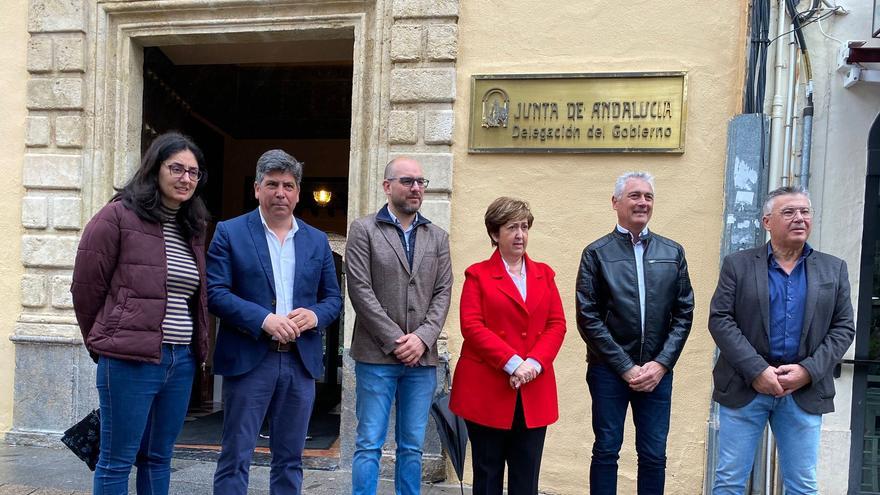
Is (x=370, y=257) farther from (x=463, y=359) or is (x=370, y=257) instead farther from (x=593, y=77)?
(x=593, y=77)

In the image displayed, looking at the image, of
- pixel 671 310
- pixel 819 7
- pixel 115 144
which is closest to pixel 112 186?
pixel 115 144

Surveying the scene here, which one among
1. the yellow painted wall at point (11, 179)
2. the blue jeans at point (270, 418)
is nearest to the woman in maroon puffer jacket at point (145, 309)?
the blue jeans at point (270, 418)

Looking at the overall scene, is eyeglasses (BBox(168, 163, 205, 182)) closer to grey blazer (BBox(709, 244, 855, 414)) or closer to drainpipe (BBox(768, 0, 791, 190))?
grey blazer (BBox(709, 244, 855, 414))

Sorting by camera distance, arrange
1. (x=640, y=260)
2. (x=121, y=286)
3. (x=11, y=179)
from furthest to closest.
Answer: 1. (x=11, y=179)
2. (x=640, y=260)
3. (x=121, y=286)

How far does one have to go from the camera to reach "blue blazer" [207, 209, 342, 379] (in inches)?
139

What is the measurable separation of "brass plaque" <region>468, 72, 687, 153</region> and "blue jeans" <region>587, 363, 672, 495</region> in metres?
2.04

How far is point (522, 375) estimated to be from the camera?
345cm

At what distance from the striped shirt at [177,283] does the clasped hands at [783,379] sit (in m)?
2.73

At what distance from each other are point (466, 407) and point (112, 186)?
4.02 meters

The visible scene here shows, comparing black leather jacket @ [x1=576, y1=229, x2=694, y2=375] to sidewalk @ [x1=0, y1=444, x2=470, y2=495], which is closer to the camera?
black leather jacket @ [x1=576, y1=229, x2=694, y2=375]

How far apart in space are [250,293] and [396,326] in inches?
29.5

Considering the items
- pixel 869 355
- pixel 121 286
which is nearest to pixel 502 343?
pixel 121 286

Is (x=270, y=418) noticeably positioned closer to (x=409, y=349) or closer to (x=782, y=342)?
(x=409, y=349)

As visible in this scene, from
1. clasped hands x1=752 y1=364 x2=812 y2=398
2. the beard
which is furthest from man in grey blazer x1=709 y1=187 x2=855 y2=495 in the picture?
the beard
